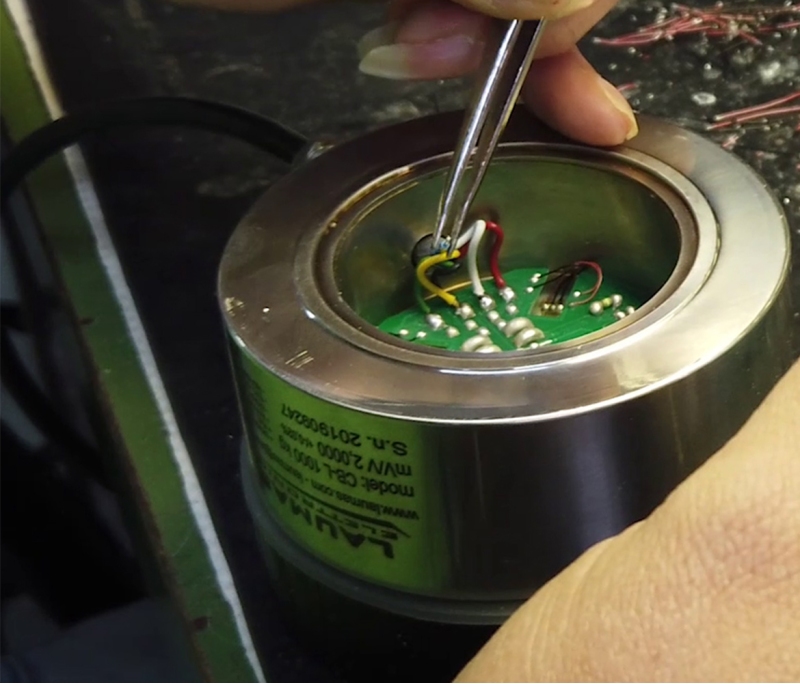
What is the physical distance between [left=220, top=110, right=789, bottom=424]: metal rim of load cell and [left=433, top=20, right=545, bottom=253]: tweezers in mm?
24

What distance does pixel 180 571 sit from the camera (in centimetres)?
50

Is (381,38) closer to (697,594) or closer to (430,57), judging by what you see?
(430,57)

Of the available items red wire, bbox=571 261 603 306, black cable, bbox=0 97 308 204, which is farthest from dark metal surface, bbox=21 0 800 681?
red wire, bbox=571 261 603 306

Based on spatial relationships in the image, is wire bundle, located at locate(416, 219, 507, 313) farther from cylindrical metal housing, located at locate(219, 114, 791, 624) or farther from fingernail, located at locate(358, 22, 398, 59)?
fingernail, located at locate(358, 22, 398, 59)

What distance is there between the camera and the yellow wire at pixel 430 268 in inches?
18.6

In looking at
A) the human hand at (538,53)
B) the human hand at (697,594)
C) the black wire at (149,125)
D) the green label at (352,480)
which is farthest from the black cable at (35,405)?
the human hand at (697,594)

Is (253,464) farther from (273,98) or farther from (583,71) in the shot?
(273,98)

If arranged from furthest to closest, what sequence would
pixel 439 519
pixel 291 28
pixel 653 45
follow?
pixel 291 28 < pixel 653 45 < pixel 439 519

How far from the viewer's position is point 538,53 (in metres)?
0.55

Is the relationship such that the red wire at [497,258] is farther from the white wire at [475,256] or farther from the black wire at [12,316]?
the black wire at [12,316]

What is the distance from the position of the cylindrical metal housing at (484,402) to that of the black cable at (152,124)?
0.56ft

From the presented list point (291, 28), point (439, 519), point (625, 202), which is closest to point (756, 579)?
point (439, 519)

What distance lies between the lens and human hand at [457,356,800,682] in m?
0.25

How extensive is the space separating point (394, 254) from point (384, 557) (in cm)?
15
